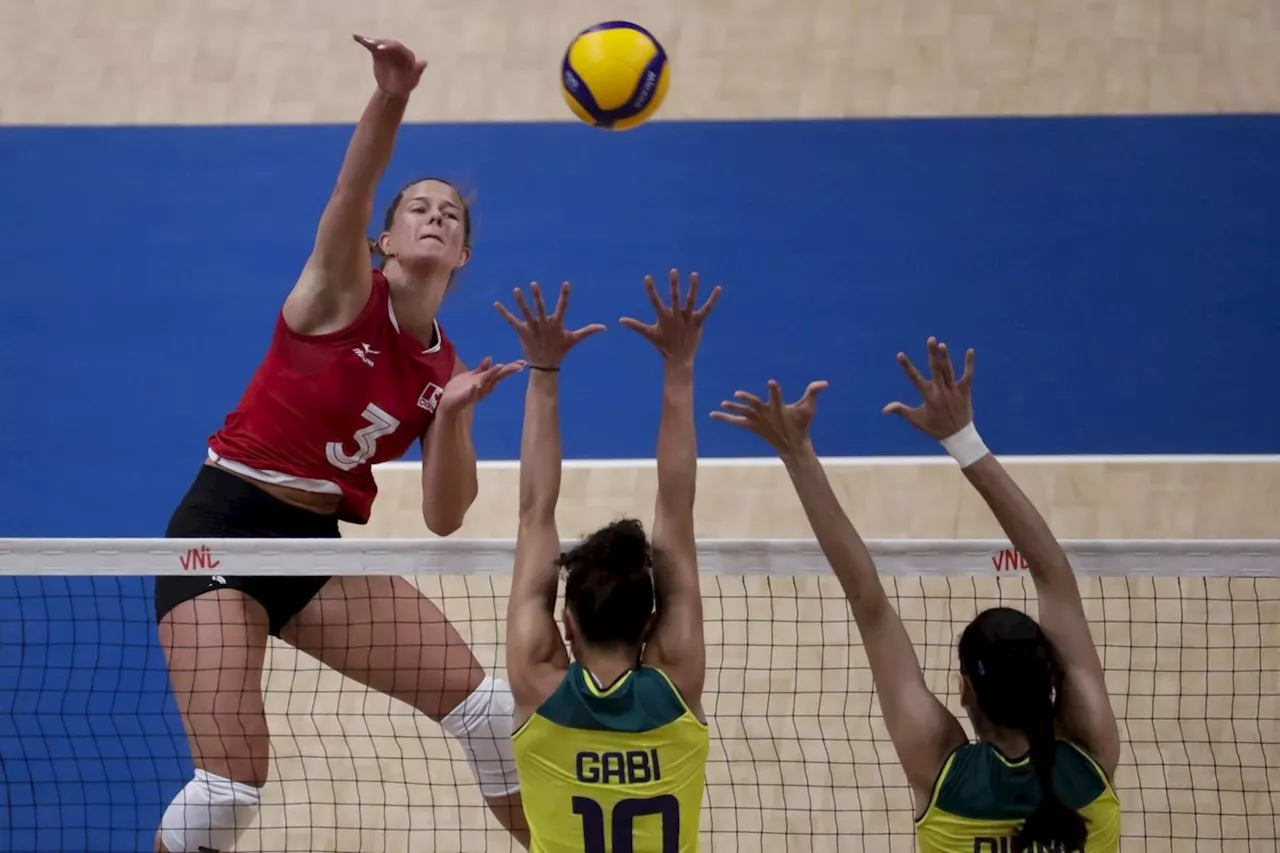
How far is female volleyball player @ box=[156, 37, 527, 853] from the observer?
3607 mm

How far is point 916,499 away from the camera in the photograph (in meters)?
6.10

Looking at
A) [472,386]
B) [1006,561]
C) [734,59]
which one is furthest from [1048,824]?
[734,59]

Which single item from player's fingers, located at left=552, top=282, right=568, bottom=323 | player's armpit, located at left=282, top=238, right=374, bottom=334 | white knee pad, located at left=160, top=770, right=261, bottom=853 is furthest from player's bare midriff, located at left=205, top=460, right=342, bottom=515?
player's fingers, located at left=552, top=282, right=568, bottom=323

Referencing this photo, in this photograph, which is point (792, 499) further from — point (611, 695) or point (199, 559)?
point (611, 695)

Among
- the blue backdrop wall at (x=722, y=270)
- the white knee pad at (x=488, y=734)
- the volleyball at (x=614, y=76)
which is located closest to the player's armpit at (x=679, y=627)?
the white knee pad at (x=488, y=734)

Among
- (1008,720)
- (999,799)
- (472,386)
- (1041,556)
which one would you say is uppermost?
(472,386)

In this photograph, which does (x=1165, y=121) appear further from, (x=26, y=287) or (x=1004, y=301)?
(x=26, y=287)

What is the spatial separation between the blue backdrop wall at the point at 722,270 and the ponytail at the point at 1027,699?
11.8 ft

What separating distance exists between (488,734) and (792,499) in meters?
2.56

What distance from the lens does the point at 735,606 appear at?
19.6 ft

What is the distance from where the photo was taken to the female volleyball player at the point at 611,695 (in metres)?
2.68

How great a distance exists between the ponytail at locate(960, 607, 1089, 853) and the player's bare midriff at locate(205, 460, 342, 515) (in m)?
2.06

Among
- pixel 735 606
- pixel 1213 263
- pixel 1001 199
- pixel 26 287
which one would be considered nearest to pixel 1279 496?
pixel 1213 263

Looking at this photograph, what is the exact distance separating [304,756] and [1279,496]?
4565 millimetres
